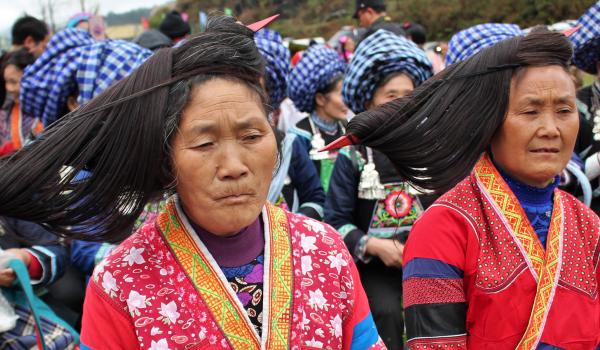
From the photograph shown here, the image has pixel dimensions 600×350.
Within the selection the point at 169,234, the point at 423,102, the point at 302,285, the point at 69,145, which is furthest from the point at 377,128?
the point at 69,145

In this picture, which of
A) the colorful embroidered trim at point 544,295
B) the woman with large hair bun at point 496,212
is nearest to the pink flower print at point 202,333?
the woman with large hair bun at point 496,212

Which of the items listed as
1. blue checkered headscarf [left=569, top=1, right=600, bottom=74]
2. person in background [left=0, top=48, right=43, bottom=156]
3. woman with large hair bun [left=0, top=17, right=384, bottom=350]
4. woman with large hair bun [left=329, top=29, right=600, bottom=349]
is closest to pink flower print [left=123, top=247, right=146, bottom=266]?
woman with large hair bun [left=0, top=17, right=384, bottom=350]

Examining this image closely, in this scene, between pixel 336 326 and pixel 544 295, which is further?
pixel 544 295

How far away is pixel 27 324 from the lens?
3461mm

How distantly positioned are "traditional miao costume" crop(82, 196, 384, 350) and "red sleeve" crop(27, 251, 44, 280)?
1911 millimetres

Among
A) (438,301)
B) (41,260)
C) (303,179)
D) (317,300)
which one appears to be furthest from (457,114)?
(41,260)

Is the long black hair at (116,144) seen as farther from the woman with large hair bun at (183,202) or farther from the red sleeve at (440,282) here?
the red sleeve at (440,282)

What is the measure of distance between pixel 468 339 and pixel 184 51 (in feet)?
4.68

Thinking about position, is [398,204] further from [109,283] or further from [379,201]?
[109,283]

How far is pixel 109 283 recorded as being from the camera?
72.4 inches

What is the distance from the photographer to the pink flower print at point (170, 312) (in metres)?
1.81

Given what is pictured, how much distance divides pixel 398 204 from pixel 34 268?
2052 millimetres

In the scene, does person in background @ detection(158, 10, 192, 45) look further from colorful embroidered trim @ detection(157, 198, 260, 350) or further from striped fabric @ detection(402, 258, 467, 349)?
colorful embroidered trim @ detection(157, 198, 260, 350)

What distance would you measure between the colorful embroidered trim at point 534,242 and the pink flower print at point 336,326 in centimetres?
74
